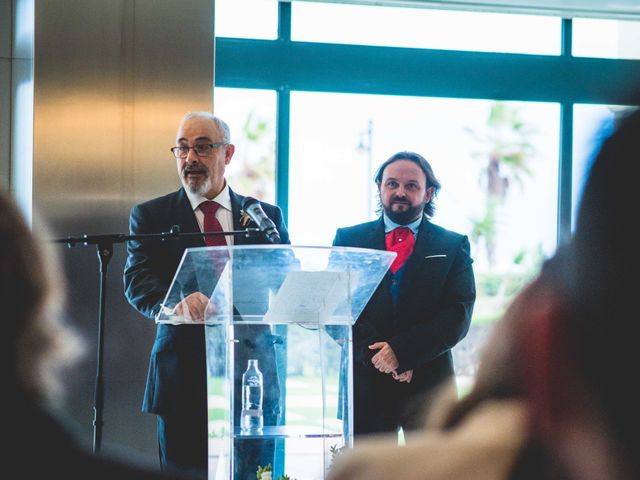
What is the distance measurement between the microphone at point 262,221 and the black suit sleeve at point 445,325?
0.80m

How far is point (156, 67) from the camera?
5645 millimetres

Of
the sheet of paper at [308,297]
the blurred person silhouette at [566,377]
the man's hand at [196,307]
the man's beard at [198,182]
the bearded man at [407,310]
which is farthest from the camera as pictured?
the man's beard at [198,182]

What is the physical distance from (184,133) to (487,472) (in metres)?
3.73

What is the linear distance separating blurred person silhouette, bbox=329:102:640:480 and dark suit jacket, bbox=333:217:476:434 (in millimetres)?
3297

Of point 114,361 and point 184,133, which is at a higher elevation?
point 184,133

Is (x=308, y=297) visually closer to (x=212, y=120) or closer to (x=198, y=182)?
(x=198, y=182)

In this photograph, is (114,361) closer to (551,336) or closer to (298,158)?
(298,158)

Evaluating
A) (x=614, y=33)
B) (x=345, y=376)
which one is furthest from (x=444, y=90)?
(x=345, y=376)

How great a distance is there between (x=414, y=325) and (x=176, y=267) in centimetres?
110

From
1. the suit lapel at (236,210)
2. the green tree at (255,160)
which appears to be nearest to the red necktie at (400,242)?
the suit lapel at (236,210)

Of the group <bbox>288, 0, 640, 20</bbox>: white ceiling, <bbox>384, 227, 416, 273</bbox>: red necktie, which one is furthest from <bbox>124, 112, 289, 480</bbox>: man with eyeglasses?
<bbox>288, 0, 640, 20</bbox>: white ceiling

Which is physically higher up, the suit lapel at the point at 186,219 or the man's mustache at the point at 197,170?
the man's mustache at the point at 197,170

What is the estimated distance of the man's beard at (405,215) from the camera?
4.46 m

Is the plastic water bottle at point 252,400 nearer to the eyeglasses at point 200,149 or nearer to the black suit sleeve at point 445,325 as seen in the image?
the black suit sleeve at point 445,325
